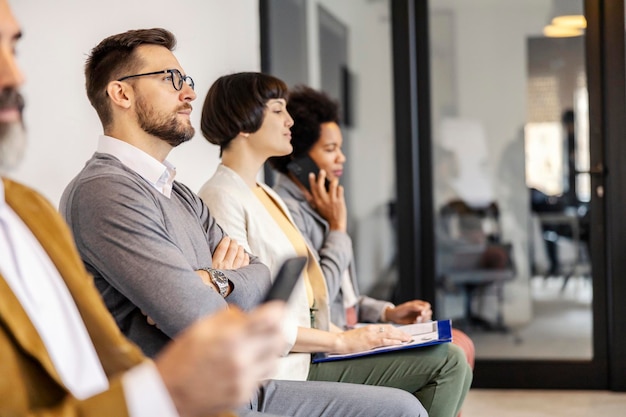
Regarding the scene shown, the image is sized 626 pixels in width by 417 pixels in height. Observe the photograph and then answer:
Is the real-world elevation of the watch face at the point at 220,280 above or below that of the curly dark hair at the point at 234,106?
below

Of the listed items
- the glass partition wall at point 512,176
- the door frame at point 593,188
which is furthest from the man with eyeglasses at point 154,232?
the glass partition wall at point 512,176

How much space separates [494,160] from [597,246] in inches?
26.3

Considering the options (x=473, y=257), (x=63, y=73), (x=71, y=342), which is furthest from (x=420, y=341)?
(x=473, y=257)

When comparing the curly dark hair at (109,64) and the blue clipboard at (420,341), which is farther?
the blue clipboard at (420,341)

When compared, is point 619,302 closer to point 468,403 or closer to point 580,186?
point 580,186

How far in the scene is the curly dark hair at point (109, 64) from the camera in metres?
2.13

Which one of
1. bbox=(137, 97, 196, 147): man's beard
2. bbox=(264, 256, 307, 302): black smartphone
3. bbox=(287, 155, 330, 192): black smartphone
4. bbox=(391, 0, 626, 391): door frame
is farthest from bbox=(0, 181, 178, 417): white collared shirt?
bbox=(391, 0, 626, 391): door frame

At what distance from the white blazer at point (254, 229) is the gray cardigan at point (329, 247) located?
222mm

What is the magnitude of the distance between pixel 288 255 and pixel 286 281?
1476 millimetres

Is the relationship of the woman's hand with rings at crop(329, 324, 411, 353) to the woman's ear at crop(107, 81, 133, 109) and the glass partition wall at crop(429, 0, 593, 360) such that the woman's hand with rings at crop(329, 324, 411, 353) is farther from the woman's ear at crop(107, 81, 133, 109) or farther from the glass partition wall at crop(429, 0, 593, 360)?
the glass partition wall at crop(429, 0, 593, 360)

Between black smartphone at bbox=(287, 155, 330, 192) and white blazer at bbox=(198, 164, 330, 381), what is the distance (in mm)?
541

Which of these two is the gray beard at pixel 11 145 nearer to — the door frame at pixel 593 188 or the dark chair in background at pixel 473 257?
the door frame at pixel 593 188

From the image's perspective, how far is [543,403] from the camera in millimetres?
4148

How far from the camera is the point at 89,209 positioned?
6.07 feet
